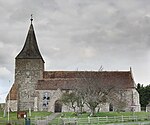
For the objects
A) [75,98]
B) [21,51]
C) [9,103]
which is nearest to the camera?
[75,98]

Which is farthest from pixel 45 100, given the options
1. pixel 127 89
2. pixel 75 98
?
pixel 127 89

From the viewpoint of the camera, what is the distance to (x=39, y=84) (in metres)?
78.1

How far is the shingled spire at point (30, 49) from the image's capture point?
7894 cm

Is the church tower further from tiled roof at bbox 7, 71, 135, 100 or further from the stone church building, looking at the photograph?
tiled roof at bbox 7, 71, 135, 100

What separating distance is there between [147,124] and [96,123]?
6.76m

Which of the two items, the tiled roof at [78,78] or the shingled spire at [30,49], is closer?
the tiled roof at [78,78]

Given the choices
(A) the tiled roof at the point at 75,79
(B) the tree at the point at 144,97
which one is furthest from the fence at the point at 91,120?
(B) the tree at the point at 144,97

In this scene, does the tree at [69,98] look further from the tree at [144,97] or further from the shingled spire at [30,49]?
the tree at [144,97]

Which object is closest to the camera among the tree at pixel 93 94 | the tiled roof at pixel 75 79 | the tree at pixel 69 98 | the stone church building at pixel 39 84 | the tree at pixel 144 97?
the tree at pixel 93 94

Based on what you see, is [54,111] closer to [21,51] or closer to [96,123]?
[21,51]

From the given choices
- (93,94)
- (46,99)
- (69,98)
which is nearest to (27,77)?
(46,99)

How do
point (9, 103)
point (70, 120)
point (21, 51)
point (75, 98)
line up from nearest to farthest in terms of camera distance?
point (70, 120), point (75, 98), point (9, 103), point (21, 51)

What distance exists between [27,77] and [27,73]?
2.93ft

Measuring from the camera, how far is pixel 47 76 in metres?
81.1
